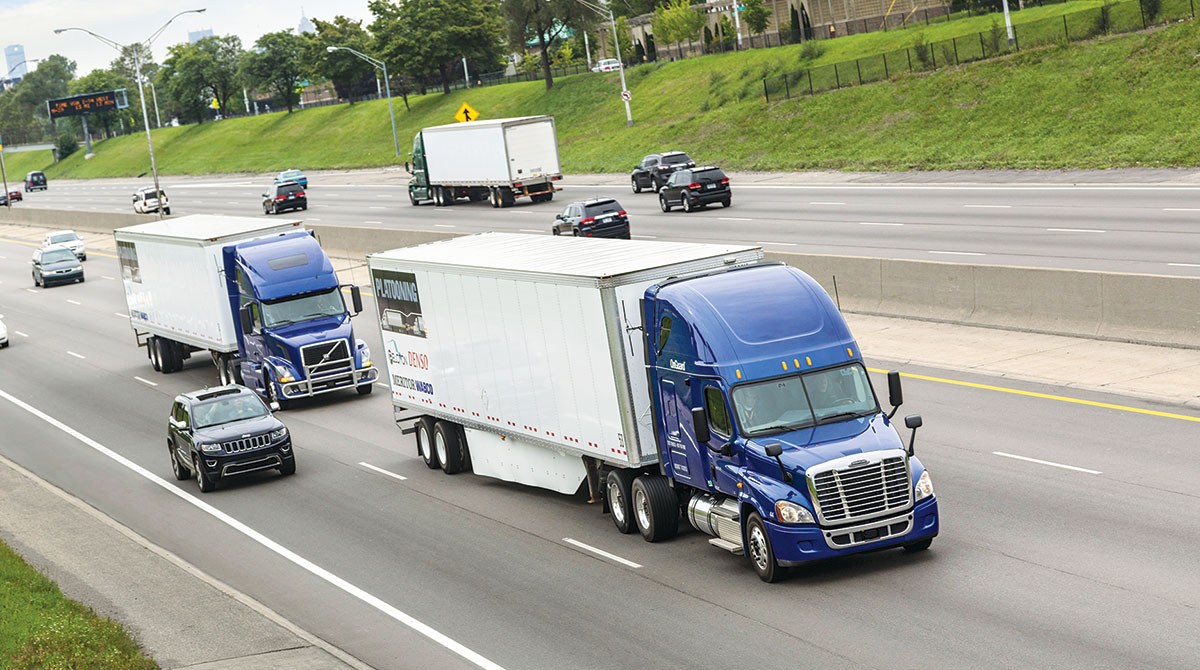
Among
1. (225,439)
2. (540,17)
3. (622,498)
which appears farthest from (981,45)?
(622,498)

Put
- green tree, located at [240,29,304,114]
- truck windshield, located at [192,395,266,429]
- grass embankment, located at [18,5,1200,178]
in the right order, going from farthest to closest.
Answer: green tree, located at [240,29,304,114] → grass embankment, located at [18,5,1200,178] → truck windshield, located at [192,395,266,429]

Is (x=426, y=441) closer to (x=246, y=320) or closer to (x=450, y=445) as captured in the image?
(x=450, y=445)

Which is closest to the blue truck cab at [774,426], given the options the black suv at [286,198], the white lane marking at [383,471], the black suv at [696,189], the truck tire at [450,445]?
the truck tire at [450,445]

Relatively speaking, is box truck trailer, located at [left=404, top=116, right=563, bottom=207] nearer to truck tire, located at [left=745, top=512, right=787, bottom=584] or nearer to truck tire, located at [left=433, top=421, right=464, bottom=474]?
truck tire, located at [left=433, top=421, right=464, bottom=474]

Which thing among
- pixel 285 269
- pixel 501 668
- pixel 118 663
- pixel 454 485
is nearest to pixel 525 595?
pixel 501 668

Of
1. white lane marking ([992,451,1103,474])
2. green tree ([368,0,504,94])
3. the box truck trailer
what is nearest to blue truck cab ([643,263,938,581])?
white lane marking ([992,451,1103,474])

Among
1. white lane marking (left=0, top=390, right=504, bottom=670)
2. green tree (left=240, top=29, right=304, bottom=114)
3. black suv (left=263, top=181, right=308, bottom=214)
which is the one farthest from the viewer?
green tree (left=240, top=29, right=304, bottom=114)

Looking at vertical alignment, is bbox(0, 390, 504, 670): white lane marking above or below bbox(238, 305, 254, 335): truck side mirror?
below

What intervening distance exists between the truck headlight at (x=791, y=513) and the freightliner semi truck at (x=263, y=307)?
1566 cm

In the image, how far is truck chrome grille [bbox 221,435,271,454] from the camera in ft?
74.9

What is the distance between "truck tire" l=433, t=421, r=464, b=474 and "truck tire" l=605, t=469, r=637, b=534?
521 centimetres

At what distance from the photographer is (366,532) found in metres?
19.1

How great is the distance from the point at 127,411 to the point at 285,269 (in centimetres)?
557

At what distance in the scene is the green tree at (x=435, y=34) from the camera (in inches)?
4432
